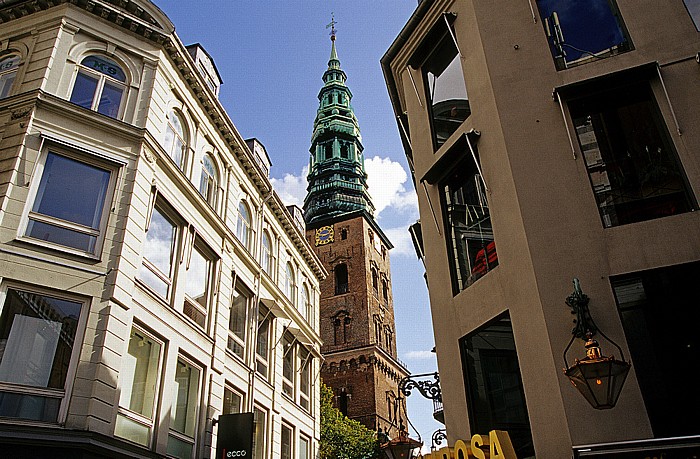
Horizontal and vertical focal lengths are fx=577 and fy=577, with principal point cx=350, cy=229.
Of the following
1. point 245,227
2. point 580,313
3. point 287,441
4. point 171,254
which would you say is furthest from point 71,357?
point 287,441

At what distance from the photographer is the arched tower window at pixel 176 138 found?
1559 cm

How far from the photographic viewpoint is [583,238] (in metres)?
7.86

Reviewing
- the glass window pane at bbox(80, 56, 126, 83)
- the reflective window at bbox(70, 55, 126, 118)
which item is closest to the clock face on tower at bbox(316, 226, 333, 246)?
the glass window pane at bbox(80, 56, 126, 83)

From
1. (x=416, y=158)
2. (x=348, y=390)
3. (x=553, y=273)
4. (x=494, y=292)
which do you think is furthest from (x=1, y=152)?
(x=348, y=390)

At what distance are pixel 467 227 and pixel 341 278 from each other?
5397cm

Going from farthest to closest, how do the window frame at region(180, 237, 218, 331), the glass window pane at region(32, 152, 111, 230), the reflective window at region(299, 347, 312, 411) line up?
the reflective window at region(299, 347, 312, 411), the window frame at region(180, 237, 218, 331), the glass window pane at region(32, 152, 111, 230)

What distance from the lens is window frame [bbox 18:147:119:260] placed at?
11.8m

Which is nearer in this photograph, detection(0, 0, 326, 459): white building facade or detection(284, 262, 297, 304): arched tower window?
detection(0, 0, 326, 459): white building facade

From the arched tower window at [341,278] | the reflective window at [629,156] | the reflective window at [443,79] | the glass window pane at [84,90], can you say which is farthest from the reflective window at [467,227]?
the arched tower window at [341,278]

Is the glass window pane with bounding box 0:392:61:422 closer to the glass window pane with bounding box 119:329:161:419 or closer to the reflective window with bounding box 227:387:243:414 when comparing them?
the glass window pane with bounding box 119:329:161:419

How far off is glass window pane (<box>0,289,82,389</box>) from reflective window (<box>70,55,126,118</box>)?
505 centimetres

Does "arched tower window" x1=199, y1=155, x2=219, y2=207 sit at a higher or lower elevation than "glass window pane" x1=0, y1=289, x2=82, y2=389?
higher

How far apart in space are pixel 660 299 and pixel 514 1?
5881 millimetres

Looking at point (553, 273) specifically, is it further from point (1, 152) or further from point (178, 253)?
point (1, 152)
